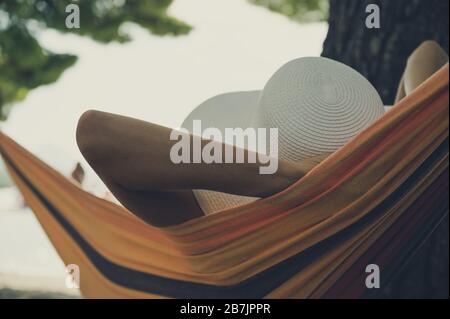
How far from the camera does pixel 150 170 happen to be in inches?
38.4

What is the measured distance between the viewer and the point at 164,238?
1.23 metres

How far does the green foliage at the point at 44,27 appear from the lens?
13.9ft

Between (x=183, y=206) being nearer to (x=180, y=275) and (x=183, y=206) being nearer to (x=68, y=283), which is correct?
(x=180, y=275)

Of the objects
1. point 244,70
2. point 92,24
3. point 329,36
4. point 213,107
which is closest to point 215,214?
point 213,107

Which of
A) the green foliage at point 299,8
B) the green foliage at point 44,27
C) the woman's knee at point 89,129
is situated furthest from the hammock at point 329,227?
the green foliage at point 299,8

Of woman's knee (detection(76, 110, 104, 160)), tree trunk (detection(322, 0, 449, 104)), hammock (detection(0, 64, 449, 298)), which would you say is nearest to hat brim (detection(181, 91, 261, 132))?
hammock (detection(0, 64, 449, 298))

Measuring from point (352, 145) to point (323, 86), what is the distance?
21 centimetres

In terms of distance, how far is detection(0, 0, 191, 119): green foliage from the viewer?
4230 mm

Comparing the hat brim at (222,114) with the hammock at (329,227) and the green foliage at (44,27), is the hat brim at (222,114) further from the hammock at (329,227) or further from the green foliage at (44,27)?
the green foliage at (44,27)

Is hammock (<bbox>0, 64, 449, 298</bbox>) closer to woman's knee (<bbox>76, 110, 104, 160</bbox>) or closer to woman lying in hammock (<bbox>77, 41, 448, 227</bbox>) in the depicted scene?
woman lying in hammock (<bbox>77, 41, 448, 227</bbox>)

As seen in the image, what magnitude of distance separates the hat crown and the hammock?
0.09m

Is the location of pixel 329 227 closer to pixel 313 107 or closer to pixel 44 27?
pixel 313 107

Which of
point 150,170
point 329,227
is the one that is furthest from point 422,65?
point 150,170

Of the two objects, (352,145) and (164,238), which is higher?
(352,145)
